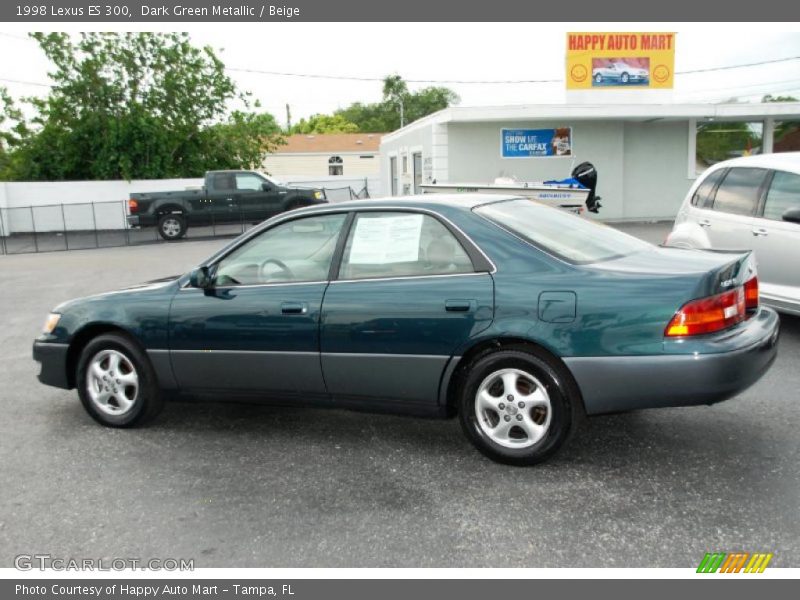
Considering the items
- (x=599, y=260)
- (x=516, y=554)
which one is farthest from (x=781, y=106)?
(x=516, y=554)

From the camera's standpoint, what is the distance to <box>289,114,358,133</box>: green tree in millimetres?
81894

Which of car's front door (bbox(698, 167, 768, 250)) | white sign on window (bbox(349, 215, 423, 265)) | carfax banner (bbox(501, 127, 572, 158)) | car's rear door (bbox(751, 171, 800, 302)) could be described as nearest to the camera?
white sign on window (bbox(349, 215, 423, 265))

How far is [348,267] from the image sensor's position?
4.67 metres

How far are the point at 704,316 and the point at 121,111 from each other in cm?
3034

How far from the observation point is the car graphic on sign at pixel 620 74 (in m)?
23.1

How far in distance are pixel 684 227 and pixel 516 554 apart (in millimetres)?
5786

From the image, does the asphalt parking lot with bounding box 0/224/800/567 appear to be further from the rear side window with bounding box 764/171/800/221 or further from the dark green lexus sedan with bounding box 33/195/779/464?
the rear side window with bounding box 764/171/800/221

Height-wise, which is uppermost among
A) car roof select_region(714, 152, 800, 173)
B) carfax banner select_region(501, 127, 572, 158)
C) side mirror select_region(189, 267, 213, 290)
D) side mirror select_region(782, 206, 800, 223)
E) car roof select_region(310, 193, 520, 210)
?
carfax banner select_region(501, 127, 572, 158)

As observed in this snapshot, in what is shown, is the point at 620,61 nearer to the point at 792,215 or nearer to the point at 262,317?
the point at 792,215

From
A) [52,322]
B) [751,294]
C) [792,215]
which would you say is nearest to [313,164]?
[792,215]

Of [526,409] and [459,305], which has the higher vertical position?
[459,305]

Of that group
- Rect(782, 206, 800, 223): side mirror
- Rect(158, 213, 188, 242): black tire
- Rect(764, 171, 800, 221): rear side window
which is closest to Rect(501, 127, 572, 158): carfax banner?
Rect(158, 213, 188, 242): black tire

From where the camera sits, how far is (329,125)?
83.6 metres

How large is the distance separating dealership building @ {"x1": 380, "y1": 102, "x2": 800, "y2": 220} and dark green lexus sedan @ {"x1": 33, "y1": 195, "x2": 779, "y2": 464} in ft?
55.4
